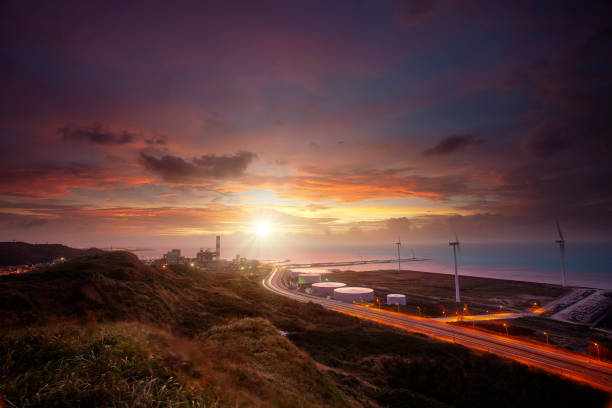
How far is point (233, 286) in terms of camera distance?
289 ft

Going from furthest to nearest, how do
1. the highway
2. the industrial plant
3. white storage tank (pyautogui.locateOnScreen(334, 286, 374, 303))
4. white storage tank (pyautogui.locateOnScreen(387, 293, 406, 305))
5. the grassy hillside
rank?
1. the industrial plant
2. white storage tank (pyautogui.locateOnScreen(334, 286, 374, 303))
3. white storage tank (pyautogui.locateOnScreen(387, 293, 406, 305))
4. the highway
5. the grassy hillside

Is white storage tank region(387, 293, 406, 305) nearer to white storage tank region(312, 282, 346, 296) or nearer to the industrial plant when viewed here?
white storage tank region(312, 282, 346, 296)

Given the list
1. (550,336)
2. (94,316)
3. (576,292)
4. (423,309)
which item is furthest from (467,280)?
(94,316)

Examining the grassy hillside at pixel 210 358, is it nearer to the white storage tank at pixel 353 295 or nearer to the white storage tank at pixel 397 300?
the white storage tank at pixel 353 295

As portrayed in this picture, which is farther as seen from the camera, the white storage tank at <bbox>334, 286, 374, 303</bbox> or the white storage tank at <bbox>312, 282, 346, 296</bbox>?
the white storage tank at <bbox>312, 282, 346, 296</bbox>

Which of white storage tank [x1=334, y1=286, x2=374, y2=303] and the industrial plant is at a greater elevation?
the industrial plant

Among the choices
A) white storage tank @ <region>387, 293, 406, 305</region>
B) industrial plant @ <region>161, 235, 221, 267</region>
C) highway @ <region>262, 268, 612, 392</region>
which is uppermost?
industrial plant @ <region>161, 235, 221, 267</region>

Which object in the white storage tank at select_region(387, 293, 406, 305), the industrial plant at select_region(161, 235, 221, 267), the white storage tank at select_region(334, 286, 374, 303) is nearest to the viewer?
the white storage tank at select_region(387, 293, 406, 305)

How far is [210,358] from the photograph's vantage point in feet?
55.6

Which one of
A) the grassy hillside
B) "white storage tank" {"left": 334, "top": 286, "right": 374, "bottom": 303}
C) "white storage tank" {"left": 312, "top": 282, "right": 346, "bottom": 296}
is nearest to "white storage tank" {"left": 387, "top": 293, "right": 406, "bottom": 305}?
"white storage tank" {"left": 334, "top": 286, "right": 374, "bottom": 303}

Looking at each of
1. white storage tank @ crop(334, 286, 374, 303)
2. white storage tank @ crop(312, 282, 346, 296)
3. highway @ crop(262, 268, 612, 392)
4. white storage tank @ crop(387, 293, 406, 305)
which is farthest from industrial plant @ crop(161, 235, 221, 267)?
highway @ crop(262, 268, 612, 392)

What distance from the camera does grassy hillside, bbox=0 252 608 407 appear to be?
30.3ft

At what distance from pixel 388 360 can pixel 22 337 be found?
136 ft

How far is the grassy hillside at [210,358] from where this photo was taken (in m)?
9.23
